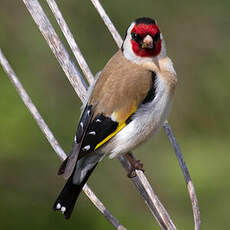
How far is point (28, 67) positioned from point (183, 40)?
4.51 feet

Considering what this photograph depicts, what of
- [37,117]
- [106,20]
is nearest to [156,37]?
[106,20]

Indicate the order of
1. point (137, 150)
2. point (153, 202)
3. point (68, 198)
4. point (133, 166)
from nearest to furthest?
point (153, 202)
point (68, 198)
point (133, 166)
point (137, 150)

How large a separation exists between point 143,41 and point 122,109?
19.3 inches

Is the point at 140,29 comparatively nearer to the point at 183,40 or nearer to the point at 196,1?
the point at 183,40

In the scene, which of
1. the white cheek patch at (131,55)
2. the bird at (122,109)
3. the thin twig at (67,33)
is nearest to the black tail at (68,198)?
the bird at (122,109)

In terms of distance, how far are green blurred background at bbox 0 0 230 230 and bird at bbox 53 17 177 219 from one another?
916 millimetres

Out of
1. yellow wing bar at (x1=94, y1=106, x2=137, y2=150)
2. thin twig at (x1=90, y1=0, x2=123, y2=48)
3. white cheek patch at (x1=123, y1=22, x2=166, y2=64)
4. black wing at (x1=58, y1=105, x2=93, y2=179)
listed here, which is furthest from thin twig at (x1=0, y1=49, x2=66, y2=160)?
white cheek patch at (x1=123, y1=22, x2=166, y2=64)

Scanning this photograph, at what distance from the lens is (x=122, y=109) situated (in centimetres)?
405

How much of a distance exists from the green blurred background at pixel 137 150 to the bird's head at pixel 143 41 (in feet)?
3.68

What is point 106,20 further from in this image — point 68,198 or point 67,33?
point 68,198

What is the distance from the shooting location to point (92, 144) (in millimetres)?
3996

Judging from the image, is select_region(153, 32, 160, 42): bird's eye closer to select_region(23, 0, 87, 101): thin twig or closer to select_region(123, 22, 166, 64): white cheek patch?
select_region(123, 22, 166, 64): white cheek patch

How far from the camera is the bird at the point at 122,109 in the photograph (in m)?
4.04

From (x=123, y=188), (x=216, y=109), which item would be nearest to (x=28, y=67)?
(x=123, y=188)
